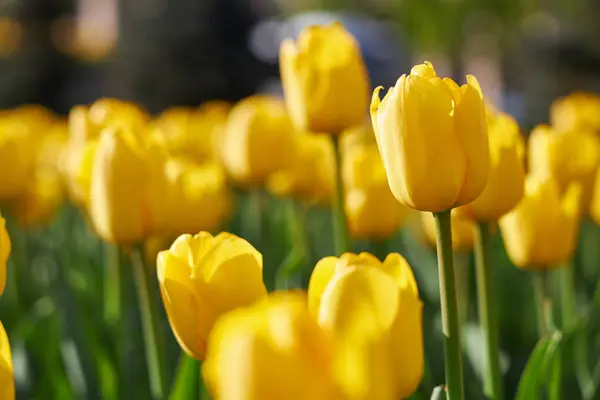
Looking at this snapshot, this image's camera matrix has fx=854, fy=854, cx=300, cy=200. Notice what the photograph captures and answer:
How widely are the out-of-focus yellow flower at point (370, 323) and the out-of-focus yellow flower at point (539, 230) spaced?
2.20 ft

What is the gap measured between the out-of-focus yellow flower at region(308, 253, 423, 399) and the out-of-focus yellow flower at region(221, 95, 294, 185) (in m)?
1.31

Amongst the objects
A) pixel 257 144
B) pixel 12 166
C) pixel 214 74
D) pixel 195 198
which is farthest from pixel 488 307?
pixel 214 74

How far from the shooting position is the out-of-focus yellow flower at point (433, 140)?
31.8 inches

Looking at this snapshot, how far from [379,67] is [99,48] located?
438 centimetres

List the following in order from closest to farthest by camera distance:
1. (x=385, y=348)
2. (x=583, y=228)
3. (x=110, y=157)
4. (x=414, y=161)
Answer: (x=385, y=348), (x=414, y=161), (x=110, y=157), (x=583, y=228)

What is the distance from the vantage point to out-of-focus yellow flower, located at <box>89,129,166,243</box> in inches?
50.7

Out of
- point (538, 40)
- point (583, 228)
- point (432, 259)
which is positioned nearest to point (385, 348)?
point (432, 259)

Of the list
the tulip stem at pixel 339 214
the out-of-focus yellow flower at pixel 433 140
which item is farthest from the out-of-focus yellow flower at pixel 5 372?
the tulip stem at pixel 339 214

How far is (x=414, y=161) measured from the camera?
0.82 m

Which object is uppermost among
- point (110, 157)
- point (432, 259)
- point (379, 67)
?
point (110, 157)

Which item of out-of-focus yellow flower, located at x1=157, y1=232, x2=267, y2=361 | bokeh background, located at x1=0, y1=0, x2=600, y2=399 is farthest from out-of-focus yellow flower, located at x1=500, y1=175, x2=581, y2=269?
out-of-focus yellow flower, located at x1=157, y1=232, x2=267, y2=361

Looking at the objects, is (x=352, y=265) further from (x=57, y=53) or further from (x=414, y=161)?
(x=57, y=53)

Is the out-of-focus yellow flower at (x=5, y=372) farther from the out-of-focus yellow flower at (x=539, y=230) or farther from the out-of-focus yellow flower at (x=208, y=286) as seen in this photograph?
the out-of-focus yellow flower at (x=539, y=230)

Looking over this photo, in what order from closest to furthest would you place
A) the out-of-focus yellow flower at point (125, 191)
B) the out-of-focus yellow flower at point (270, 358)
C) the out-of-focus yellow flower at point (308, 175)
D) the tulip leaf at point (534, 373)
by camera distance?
the out-of-focus yellow flower at point (270, 358)
the tulip leaf at point (534, 373)
the out-of-focus yellow flower at point (125, 191)
the out-of-focus yellow flower at point (308, 175)
